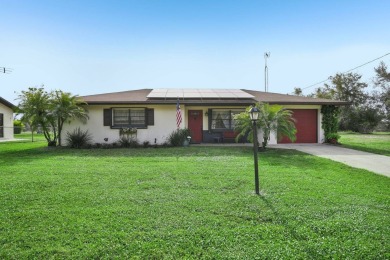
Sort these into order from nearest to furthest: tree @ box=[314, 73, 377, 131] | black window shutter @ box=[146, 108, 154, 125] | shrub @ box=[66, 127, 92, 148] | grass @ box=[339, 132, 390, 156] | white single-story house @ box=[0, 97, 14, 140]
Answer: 1. grass @ box=[339, 132, 390, 156]
2. shrub @ box=[66, 127, 92, 148]
3. black window shutter @ box=[146, 108, 154, 125]
4. white single-story house @ box=[0, 97, 14, 140]
5. tree @ box=[314, 73, 377, 131]

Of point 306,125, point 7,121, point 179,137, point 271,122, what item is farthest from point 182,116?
point 7,121

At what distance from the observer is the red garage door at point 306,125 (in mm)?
14734

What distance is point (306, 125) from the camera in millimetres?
14789

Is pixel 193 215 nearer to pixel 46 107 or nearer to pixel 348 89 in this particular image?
pixel 46 107

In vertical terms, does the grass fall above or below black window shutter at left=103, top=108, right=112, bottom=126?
below

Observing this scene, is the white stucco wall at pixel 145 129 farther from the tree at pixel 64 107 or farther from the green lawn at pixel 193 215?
the green lawn at pixel 193 215

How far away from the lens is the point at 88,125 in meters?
13.7

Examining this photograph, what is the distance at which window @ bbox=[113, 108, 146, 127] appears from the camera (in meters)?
14.0

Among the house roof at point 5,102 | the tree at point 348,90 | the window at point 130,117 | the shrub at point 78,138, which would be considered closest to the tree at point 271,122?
the window at point 130,117

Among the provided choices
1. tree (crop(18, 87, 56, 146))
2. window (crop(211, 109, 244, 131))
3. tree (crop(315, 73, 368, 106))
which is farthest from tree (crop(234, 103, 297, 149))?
tree (crop(315, 73, 368, 106))

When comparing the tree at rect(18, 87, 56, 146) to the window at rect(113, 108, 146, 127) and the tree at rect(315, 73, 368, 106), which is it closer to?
the window at rect(113, 108, 146, 127)

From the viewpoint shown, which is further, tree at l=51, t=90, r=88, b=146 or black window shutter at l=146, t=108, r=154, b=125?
black window shutter at l=146, t=108, r=154, b=125

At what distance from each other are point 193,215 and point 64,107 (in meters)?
11.1

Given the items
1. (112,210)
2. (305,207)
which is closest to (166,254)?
(112,210)
